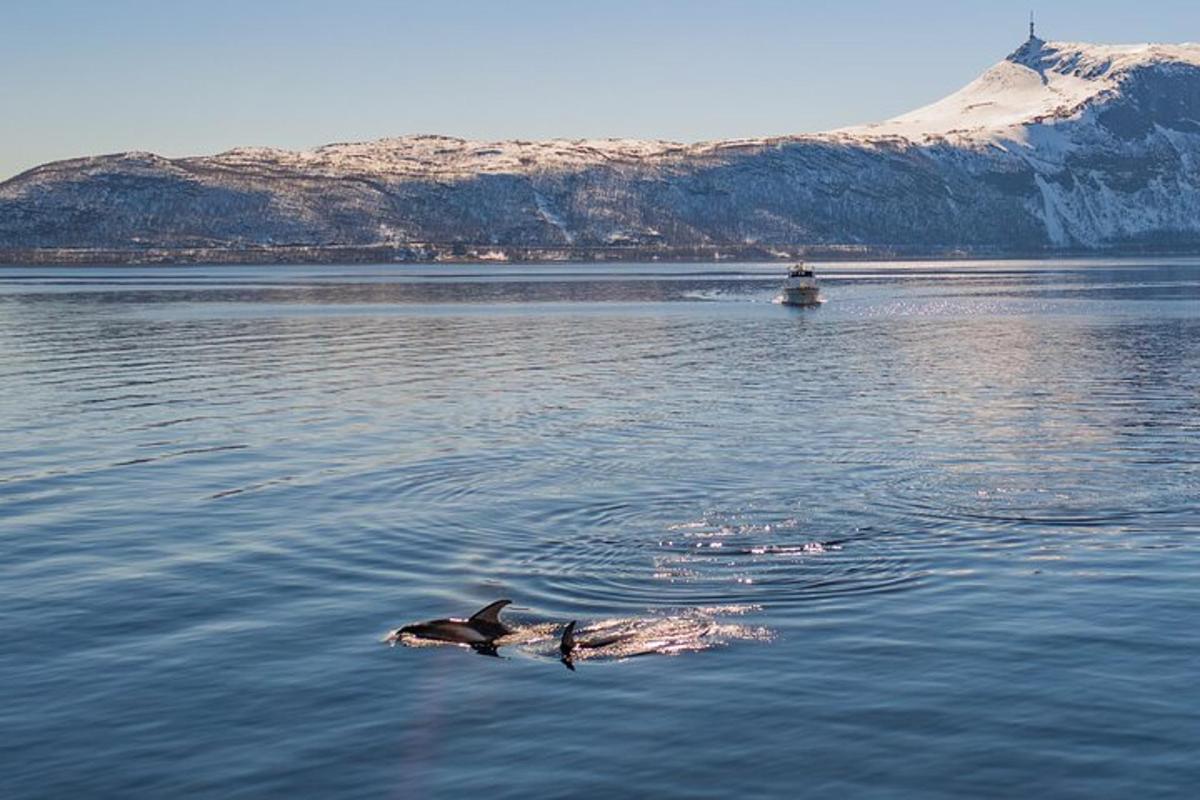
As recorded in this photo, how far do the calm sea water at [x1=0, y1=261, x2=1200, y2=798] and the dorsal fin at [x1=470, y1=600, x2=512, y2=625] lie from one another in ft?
3.33

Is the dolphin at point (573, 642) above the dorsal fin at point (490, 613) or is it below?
below

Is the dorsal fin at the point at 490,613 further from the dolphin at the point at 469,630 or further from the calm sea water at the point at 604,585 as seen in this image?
the calm sea water at the point at 604,585

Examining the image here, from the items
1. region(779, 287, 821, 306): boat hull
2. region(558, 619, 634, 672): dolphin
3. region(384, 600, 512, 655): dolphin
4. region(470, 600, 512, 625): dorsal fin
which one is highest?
region(779, 287, 821, 306): boat hull

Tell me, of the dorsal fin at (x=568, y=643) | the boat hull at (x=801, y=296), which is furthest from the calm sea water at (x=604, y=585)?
the boat hull at (x=801, y=296)

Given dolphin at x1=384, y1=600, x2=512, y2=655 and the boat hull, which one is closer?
dolphin at x1=384, y1=600, x2=512, y2=655

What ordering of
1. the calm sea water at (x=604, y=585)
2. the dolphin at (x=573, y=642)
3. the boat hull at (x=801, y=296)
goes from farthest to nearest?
the boat hull at (x=801, y=296), the dolphin at (x=573, y=642), the calm sea water at (x=604, y=585)

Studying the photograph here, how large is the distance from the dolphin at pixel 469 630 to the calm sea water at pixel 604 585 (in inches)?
22.5

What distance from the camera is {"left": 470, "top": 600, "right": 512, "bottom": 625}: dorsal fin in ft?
90.3

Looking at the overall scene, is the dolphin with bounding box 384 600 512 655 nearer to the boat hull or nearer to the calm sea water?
the calm sea water

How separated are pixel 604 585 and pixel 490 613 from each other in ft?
16.2

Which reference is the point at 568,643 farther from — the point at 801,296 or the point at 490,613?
the point at 801,296

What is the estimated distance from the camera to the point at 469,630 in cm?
2748

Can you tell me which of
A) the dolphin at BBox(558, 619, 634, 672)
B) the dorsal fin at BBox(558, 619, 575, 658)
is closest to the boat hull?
the dolphin at BBox(558, 619, 634, 672)

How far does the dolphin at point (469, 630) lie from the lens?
27.4 metres
